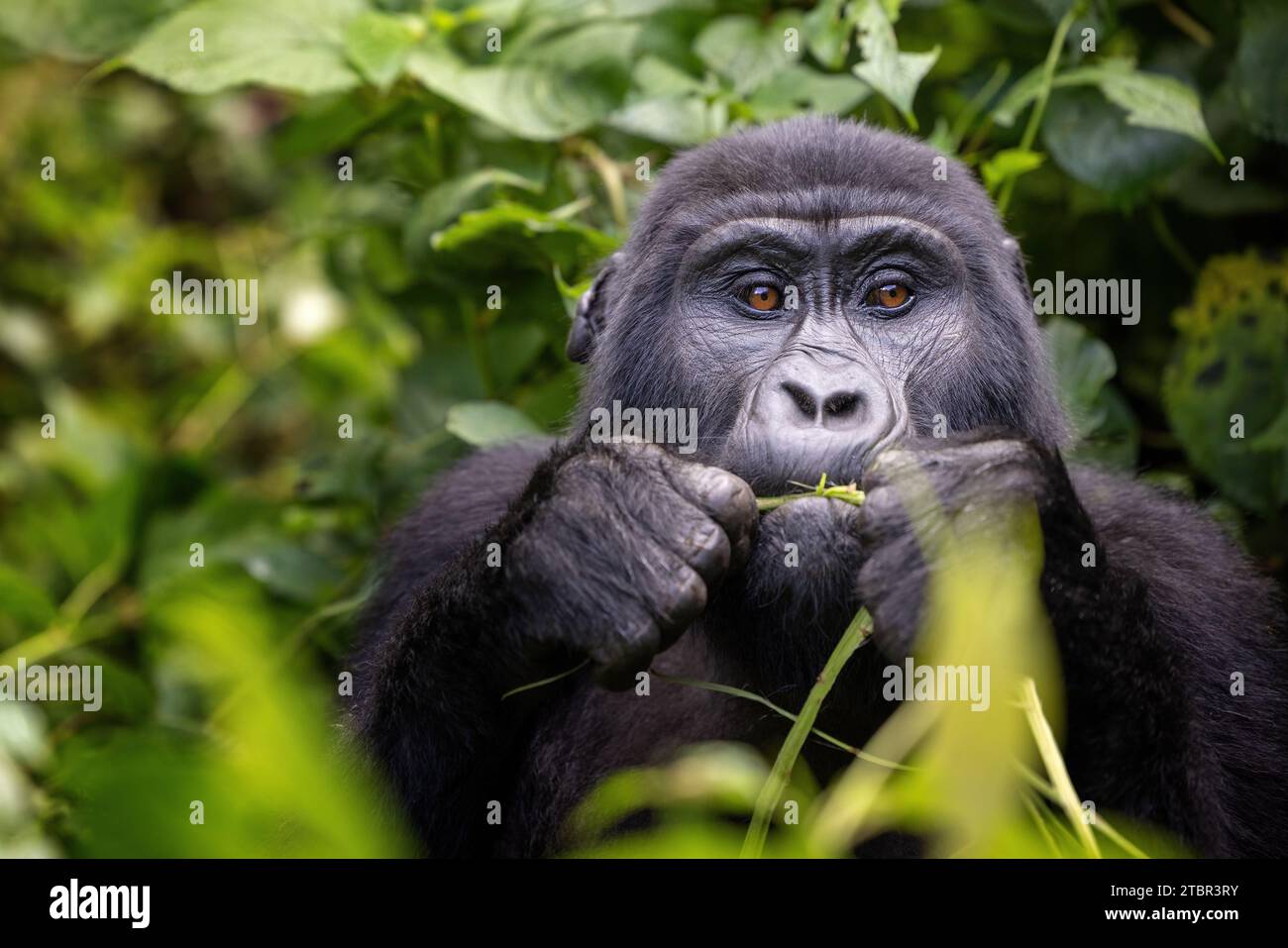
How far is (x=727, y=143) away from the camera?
3996 mm

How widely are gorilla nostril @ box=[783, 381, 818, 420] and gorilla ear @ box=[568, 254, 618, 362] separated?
1164 millimetres

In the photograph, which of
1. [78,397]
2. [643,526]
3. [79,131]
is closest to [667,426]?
[643,526]

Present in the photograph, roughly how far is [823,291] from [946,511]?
1125 mm

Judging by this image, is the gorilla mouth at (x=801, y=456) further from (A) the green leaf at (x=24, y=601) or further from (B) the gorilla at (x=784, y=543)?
(A) the green leaf at (x=24, y=601)

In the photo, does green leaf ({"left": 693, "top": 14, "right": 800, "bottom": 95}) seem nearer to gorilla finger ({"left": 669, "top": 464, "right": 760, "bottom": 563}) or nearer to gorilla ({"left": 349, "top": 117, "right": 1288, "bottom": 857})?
gorilla ({"left": 349, "top": 117, "right": 1288, "bottom": 857})

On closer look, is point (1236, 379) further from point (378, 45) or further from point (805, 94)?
point (378, 45)

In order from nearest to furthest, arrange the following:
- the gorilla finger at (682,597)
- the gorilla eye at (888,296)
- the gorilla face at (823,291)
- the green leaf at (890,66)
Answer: the gorilla finger at (682,597) < the gorilla face at (823,291) < the gorilla eye at (888,296) < the green leaf at (890,66)

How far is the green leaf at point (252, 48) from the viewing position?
191 inches

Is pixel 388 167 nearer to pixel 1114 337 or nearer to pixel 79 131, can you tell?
pixel 1114 337

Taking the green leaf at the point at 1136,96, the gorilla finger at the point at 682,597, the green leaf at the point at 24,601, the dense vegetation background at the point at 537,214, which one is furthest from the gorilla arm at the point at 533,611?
the green leaf at the point at 1136,96

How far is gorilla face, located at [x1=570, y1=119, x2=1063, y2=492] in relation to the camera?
3.49 meters

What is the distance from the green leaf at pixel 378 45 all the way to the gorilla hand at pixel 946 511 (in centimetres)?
287

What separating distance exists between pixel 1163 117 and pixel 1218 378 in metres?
1.01

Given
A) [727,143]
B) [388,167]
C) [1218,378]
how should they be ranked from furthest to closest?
[388,167], [1218,378], [727,143]
